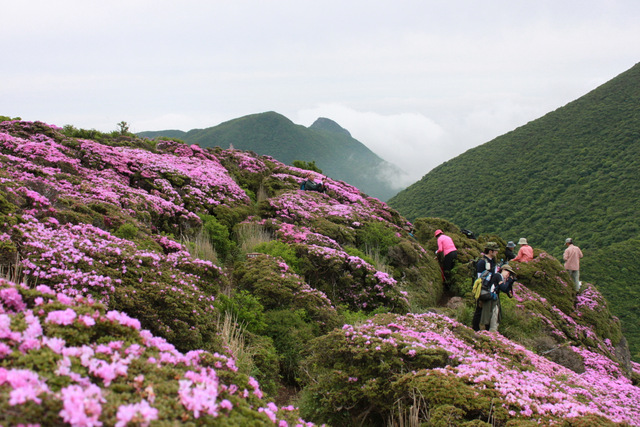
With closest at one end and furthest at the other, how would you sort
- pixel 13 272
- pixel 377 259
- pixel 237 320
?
pixel 13 272 < pixel 237 320 < pixel 377 259

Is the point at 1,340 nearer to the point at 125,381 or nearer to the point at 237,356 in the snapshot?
the point at 125,381

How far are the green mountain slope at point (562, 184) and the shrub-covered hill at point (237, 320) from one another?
831 inches

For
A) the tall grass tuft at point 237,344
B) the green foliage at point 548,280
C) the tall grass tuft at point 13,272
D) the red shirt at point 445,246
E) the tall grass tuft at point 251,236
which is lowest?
the green foliage at point 548,280

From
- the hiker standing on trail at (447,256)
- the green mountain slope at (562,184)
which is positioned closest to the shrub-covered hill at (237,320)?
the hiker standing on trail at (447,256)

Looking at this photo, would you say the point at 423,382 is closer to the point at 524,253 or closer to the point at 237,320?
the point at 237,320

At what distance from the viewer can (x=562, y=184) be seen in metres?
46.3

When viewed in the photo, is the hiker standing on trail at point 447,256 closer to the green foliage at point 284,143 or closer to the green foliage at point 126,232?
the green foliage at point 126,232

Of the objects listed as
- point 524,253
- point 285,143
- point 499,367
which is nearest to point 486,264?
point 499,367

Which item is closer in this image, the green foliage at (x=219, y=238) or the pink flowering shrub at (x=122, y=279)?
the pink flowering shrub at (x=122, y=279)

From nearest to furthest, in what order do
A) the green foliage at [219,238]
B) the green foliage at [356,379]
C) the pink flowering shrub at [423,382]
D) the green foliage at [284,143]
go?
the pink flowering shrub at [423,382], the green foliage at [356,379], the green foliage at [219,238], the green foliage at [284,143]

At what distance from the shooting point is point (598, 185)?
42688 mm

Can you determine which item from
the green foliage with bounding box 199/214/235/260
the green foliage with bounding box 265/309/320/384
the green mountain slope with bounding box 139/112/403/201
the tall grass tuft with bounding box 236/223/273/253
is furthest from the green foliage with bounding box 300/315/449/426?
the green mountain slope with bounding box 139/112/403/201

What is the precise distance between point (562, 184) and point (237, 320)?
51596 mm

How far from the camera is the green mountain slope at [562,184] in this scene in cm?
3550
